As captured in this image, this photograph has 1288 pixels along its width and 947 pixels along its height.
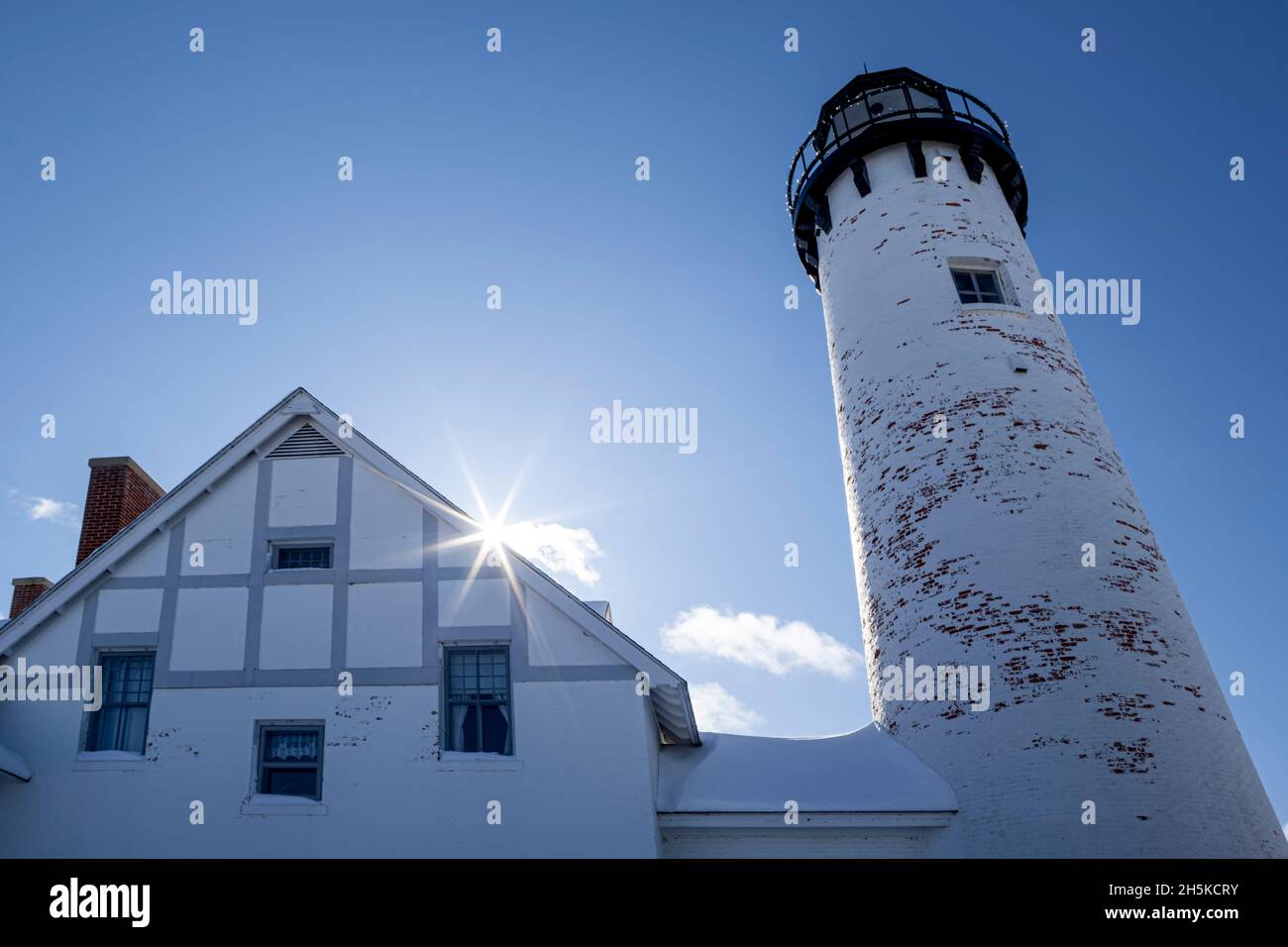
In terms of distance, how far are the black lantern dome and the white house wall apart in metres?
11.8

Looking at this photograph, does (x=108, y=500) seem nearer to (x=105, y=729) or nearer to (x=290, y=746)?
(x=105, y=729)

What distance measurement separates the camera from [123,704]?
43.9 feet

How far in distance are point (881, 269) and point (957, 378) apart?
321cm

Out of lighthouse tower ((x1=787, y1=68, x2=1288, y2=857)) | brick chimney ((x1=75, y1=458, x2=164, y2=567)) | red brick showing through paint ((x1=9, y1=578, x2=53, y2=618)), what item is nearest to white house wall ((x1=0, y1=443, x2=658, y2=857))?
brick chimney ((x1=75, y1=458, x2=164, y2=567))

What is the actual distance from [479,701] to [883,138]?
14.0m

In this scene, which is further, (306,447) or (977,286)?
(977,286)

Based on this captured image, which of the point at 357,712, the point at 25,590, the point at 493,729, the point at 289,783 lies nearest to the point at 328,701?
the point at 357,712

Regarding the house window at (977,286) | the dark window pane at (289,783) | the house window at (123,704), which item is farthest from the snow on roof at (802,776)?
the house window at (977,286)

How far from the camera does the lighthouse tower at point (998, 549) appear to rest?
1278cm

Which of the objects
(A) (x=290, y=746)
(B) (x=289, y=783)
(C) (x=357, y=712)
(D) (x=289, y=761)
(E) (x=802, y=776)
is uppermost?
(C) (x=357, y=712)

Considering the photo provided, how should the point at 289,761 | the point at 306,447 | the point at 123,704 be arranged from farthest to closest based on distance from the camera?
the point at 306,447 < the point at 123,704 < the point at 289,761

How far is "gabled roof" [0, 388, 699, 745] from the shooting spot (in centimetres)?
1311

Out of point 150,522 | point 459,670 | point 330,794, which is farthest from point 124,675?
point 459,670
